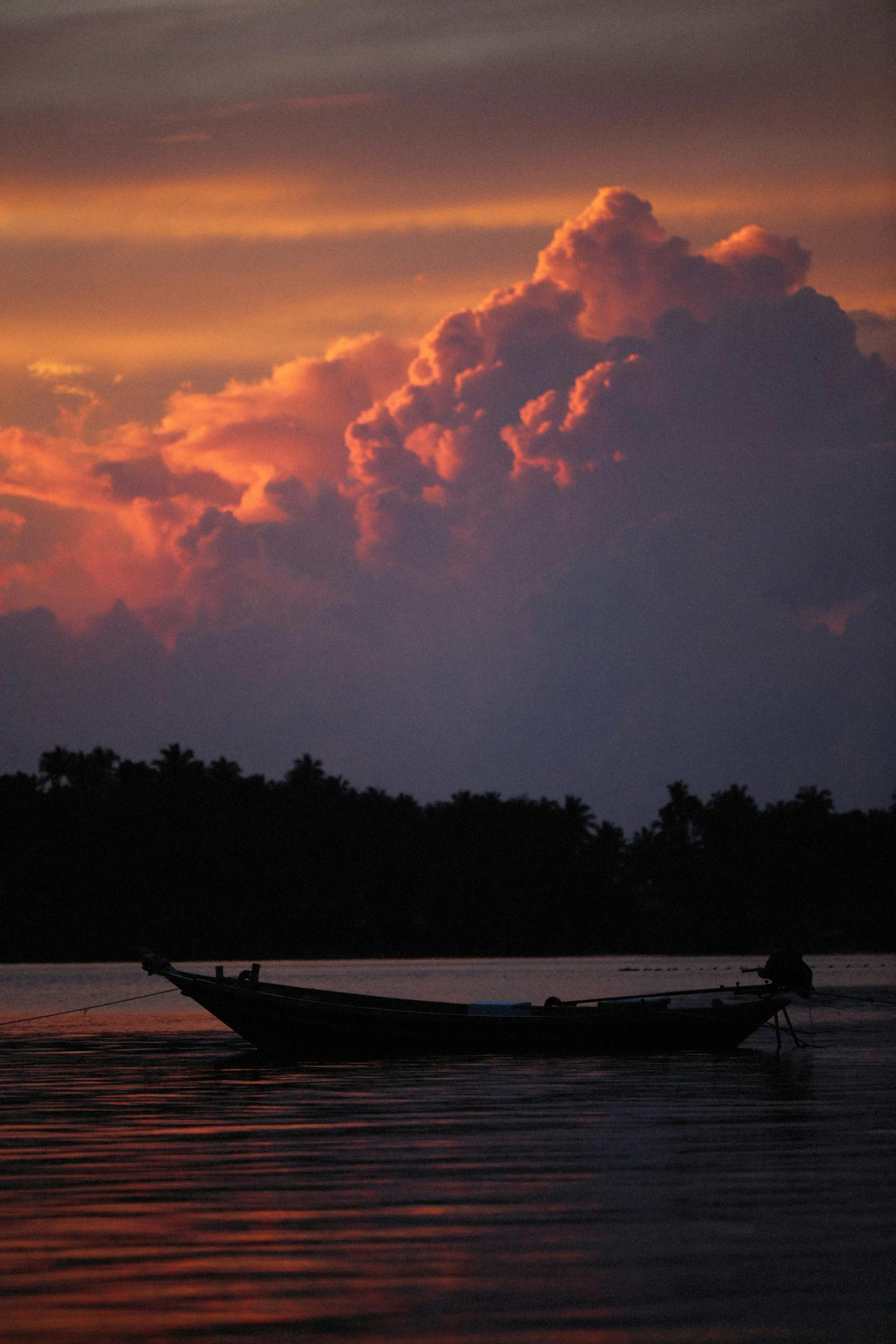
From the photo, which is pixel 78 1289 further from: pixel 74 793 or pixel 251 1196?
pixel 74 793

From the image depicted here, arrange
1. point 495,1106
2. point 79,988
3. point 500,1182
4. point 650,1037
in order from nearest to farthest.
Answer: point 500,1182 → point 495,1106 → point 650,1037 → point 79,988

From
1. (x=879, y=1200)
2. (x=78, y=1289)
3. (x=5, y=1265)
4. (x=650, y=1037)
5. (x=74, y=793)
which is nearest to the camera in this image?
(x=78, y=1289)

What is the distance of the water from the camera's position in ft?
35.5

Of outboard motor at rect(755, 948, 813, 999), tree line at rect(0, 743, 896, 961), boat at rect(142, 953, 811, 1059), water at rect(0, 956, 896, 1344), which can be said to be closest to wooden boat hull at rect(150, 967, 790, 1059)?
boat at rect(142, 953, 811, 1059)

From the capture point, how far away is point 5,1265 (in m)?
12.5

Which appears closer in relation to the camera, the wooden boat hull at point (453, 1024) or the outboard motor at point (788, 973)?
the wooden boat hull at point (453, 1024)

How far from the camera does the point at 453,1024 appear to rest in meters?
33.9

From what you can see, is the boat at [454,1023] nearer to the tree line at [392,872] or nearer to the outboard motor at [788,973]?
the outboard motor at [788,973]

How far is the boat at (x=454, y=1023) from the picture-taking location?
33.9 meters

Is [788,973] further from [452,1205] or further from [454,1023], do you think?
[452,1205]

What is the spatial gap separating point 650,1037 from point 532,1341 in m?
24.9

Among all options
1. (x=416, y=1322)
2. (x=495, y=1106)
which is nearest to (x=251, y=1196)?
(x=416, y=1322)

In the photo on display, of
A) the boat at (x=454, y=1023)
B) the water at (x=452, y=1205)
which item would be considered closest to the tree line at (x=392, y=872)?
the boat at (x=454, y=1023)

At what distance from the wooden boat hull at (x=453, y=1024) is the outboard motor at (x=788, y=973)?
0.39 m
